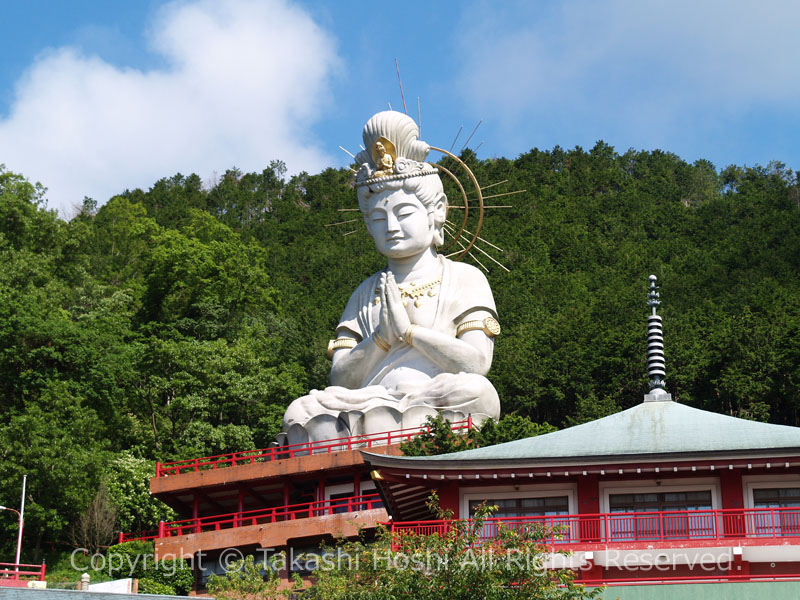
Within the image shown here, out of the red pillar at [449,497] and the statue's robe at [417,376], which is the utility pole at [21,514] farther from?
the red pillar at [449,497]

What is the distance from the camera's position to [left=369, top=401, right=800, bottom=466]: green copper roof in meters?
17.6

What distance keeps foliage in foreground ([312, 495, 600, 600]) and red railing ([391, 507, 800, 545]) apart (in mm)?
1946

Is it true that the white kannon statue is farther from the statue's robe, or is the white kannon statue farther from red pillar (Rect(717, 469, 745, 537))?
red pillar (Rect(717, 469, 745, 537))

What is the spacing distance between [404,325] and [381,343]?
80 cm

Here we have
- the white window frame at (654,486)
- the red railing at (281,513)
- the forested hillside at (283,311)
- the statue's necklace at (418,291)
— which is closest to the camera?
the white window frame at (654,486)

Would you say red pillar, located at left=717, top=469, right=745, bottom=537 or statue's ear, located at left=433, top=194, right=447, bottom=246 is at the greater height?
statue's ear, located at left=433, top=194, right=447, bottom=246

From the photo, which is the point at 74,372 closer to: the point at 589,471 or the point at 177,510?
the point at 177,510

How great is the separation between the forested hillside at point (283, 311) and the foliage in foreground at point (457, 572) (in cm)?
1306

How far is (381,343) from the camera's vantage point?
90.0 feet

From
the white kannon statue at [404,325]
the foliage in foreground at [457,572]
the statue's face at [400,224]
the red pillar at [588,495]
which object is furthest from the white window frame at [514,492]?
the statue's face at [400,224]

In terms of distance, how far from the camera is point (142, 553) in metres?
24.0

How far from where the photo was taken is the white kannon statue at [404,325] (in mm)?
26000

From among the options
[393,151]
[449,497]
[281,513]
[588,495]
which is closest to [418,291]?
[393,151]

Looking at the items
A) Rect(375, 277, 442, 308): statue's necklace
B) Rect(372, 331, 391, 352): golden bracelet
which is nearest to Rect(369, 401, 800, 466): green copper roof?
Rect(372, 331, 391, 352): golden bracelet
